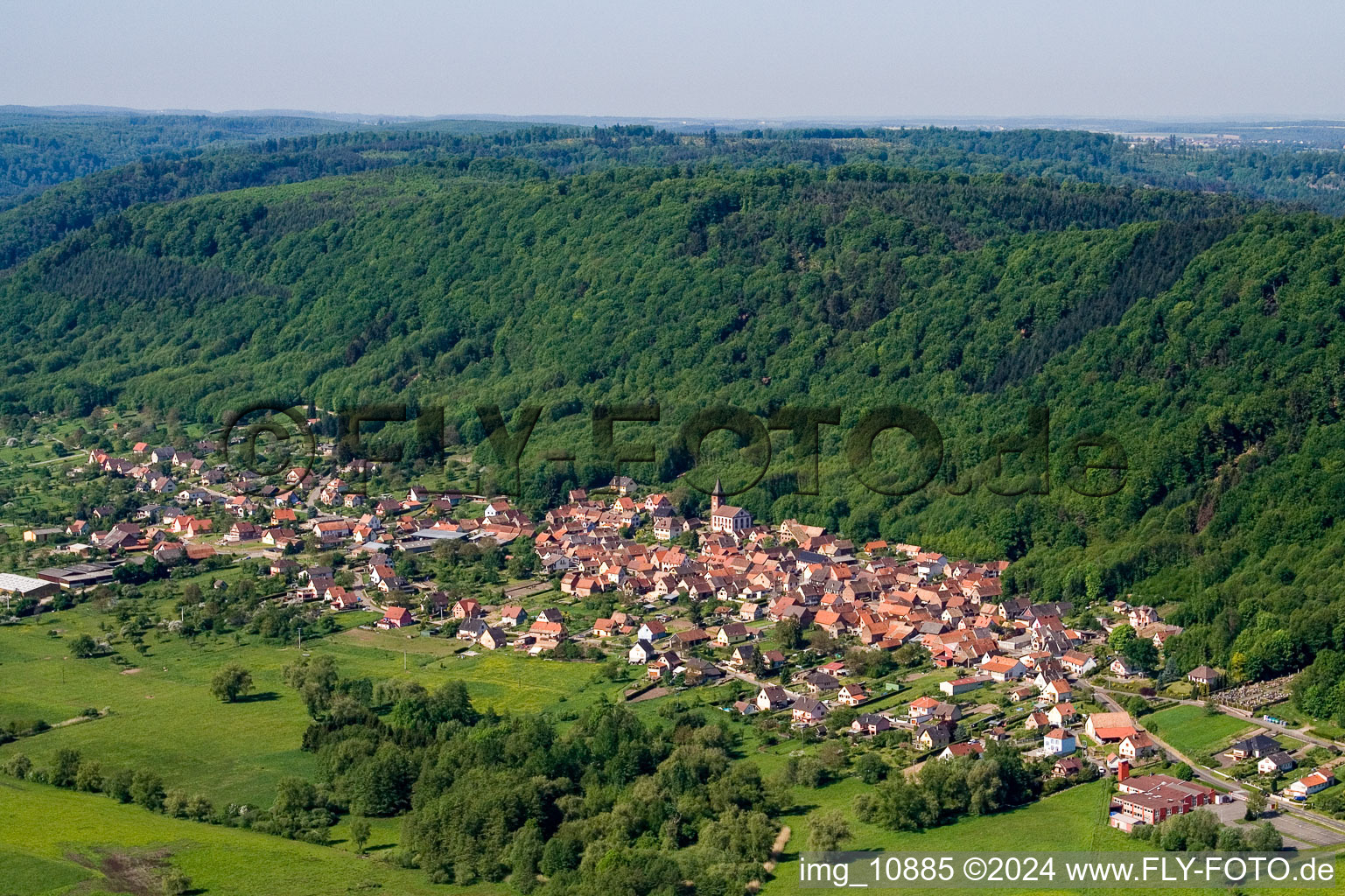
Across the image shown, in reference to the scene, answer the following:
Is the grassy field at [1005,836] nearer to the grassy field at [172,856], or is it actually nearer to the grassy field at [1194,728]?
the grassy field at [1194,728]

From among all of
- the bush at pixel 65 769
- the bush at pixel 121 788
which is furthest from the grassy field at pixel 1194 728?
the bush at pixel 65 769

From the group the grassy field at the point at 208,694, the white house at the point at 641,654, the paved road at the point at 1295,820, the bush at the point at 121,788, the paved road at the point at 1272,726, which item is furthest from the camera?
the white house at the point at 641,654

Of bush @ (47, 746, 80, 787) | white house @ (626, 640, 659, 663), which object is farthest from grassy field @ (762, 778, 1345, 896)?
bush @ (47, 746, 80, 787)

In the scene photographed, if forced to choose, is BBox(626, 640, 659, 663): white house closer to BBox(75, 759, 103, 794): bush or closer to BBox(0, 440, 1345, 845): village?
BBox(0, 440, 1345, 845): village

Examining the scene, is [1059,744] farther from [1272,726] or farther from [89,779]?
[89,779]

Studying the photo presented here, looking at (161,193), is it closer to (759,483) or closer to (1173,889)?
(759,483)
